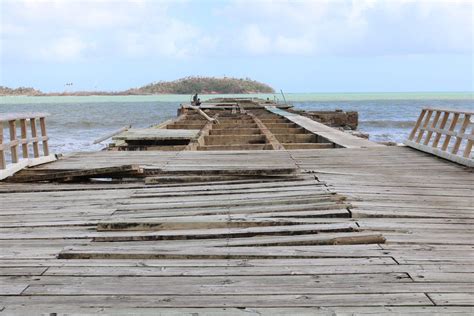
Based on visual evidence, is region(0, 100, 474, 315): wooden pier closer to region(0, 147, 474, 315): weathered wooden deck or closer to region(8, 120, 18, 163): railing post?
region(0, 147, 474, 315): weathered wooden deck

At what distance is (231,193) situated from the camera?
4.76m

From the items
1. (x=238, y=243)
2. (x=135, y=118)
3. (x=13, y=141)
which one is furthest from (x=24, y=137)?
(x=135, y=118)

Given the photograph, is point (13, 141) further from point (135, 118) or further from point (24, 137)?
point (135, 118)

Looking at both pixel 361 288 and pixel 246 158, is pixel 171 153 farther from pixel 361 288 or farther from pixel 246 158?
pixel 361 288

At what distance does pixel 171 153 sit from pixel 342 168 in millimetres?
3127

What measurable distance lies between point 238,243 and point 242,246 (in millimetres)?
52

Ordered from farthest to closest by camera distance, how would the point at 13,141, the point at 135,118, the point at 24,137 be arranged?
the point at 135,118 → the point at 24,137 → the point at 13,141

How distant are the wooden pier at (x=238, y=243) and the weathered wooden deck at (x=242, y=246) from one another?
1 centimetres

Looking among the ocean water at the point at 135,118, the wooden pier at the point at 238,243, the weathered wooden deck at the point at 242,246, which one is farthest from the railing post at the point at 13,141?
the ocean water at the point at 135,118

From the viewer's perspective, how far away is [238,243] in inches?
127

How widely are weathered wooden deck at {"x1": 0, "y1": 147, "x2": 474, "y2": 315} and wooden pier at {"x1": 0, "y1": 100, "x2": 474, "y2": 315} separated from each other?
0.01 m

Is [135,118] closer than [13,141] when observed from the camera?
No

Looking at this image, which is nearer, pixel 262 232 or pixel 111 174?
pixel 262 232

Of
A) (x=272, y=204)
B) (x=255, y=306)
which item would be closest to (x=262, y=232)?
(x=272, y=204)
